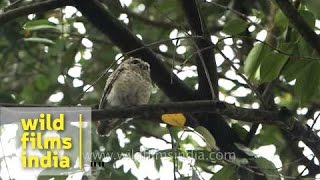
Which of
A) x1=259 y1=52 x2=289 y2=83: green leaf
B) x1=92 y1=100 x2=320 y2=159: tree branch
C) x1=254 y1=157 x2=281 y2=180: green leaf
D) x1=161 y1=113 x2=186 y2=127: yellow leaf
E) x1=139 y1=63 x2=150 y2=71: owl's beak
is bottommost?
x1=254 y1=157 x2=281 y2=180: green leaf

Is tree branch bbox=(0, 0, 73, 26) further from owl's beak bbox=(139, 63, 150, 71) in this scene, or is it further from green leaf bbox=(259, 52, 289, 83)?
green leaf bbox=(259, 52, 289, 83)

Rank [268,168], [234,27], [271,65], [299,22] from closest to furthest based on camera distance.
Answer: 1. [299,22]
2. [271,65]
3. [268,168]
4. [234,27]

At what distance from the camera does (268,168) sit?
109 inches

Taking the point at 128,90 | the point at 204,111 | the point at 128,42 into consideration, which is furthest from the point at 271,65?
the point at 128,90

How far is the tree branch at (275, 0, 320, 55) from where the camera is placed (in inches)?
90.0

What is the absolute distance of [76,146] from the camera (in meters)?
3.37

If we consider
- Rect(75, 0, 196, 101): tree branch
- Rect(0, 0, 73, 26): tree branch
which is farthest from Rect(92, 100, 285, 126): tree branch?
Rect(0, 0, 73, 26): tree branch

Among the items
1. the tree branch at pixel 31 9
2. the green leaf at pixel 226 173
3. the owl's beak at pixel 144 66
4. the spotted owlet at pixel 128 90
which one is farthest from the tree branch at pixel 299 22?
the spotted owlet at pixel 128 90

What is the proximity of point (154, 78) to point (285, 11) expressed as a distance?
3.84 feet

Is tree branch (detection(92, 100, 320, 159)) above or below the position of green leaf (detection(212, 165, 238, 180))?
above

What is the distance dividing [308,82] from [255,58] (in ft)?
1.00

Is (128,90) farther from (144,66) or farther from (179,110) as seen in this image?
(179,110)

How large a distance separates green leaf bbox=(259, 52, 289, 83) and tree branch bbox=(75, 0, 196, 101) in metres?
0.52

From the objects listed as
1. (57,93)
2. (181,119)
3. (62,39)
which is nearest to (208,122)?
(181,119)
